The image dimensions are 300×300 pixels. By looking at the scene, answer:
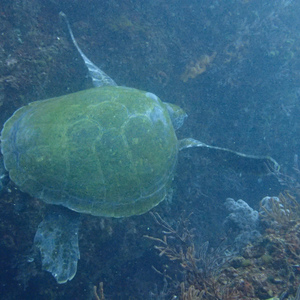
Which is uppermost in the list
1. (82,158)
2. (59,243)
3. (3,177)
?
(82,158)

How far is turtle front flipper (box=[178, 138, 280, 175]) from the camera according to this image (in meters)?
3.66

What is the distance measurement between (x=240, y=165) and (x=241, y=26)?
4285mm

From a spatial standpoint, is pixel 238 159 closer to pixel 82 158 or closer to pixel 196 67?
pixel 196 67

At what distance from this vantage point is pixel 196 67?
4945mm

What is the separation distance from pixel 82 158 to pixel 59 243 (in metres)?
1.25

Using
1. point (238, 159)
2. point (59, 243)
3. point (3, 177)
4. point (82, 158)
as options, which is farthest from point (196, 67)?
point (59, 243)

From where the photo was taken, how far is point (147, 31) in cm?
448

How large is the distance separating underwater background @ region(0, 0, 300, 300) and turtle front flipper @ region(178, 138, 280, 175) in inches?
19.1

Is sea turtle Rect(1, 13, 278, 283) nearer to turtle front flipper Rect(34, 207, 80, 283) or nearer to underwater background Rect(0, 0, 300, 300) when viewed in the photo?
turtle front flipper Rect(34, 207, 80, 283)

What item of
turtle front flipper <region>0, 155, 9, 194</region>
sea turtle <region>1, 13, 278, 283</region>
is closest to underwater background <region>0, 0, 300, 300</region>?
turtle front flipper <region>0, 155, 9, 194</region>

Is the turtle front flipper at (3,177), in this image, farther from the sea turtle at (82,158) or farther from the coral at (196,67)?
the coral at (196,67)

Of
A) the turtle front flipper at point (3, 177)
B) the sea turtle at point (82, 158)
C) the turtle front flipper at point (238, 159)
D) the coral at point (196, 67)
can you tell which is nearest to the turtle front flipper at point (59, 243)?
the sea turtle at point (82, 158)

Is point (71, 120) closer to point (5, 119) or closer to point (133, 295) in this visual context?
point (5, 119)

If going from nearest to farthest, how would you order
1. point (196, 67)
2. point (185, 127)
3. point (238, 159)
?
point (238, 159), point (185, 127), point (196, 67)
